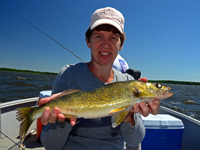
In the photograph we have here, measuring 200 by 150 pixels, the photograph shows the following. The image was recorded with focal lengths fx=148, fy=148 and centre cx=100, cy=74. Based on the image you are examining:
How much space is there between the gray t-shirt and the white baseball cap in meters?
0.90

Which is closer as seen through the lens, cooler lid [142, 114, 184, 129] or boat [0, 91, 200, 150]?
cooler lid [142, 114, 184, 129]

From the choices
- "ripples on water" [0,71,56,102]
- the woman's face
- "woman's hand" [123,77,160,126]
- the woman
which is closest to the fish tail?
the woman

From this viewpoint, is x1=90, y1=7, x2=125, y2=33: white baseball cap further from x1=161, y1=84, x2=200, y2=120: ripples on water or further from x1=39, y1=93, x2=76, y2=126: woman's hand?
x1=161, y1=84, x2=200, y2=120: ripples on water

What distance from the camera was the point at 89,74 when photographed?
9.08 feet

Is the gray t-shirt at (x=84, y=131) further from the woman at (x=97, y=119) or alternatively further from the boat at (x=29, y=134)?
the boat at (x=29, y=134)

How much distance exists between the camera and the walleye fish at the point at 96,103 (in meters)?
2.29

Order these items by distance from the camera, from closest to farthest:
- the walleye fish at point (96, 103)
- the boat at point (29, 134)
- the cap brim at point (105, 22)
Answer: the walleye fish at point (96, 103) < the cap brim at point (105, 22) < the boat at point (29, 134)

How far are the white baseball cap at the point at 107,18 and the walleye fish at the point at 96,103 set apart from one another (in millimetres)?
1081

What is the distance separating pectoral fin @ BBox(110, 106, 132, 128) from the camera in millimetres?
2289

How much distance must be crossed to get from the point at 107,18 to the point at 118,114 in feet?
5.54

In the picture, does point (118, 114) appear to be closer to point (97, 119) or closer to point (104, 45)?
point (97, 119)

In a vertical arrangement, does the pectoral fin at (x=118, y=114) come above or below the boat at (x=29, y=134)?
above

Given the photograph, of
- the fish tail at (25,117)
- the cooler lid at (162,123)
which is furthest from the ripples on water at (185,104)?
the fish tail at (25,117)

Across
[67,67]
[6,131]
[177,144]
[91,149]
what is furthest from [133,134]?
[6,131]
